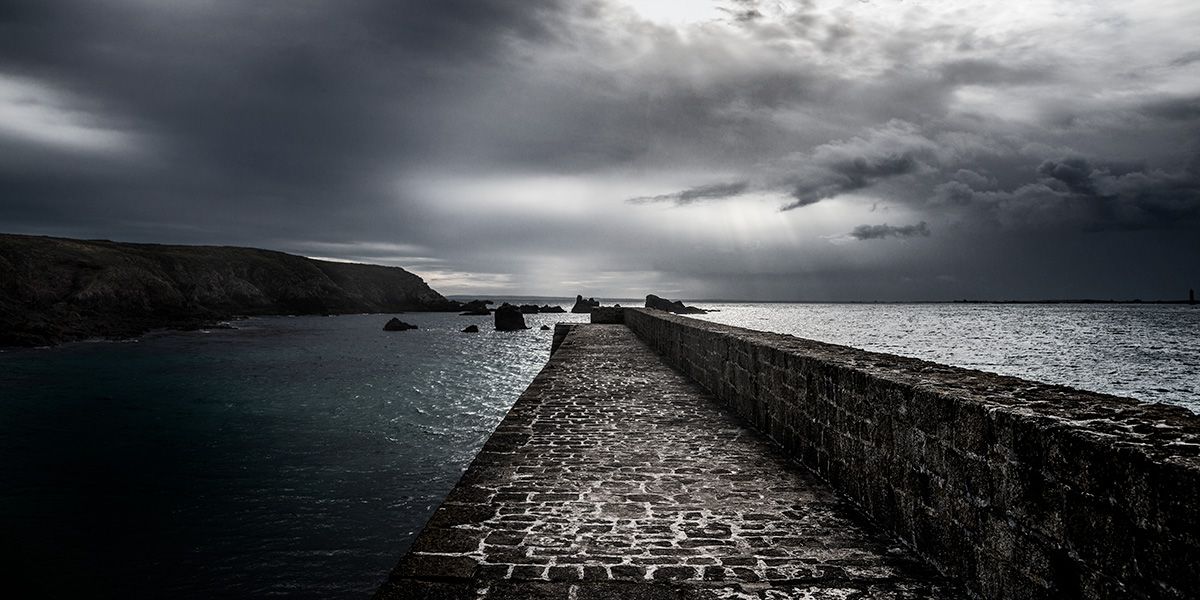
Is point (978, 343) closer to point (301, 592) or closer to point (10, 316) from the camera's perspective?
point (301, 592)

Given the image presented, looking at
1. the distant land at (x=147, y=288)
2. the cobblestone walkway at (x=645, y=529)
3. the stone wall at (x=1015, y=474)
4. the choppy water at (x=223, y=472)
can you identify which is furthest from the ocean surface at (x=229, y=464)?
the distant land at (x=147, y=288)

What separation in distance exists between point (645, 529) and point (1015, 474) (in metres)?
2.14

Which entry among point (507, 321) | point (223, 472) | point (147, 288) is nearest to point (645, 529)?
point (223, 472)

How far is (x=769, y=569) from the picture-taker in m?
3.46

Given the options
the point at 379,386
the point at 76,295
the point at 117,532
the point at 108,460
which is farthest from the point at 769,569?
the point at 76,295

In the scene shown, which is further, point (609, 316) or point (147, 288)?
point (147, 288)

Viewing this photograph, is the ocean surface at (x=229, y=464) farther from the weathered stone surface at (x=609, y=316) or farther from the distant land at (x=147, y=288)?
the distant land at (x=147, y=288)

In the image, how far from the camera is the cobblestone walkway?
3.26 meters

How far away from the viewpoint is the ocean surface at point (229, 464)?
323 inches

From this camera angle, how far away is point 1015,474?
2777mm

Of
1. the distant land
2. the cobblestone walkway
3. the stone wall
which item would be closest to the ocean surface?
the cobblestone walkway

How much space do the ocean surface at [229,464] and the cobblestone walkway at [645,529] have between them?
4085 millimetres

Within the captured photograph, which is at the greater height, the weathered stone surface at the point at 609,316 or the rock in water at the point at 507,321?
the weathered stone surface at the point at 609,316

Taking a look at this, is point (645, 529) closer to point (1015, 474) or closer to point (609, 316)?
point (1015, 474)
